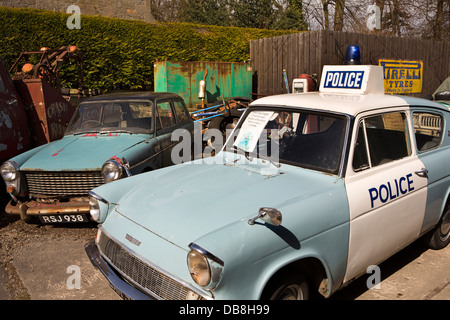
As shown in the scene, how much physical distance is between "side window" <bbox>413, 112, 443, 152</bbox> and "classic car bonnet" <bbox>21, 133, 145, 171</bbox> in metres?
3.34

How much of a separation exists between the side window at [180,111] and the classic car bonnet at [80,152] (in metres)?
1.14

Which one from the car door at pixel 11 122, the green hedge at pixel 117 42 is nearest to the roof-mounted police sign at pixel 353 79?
Result: the car door at pixel 11 122

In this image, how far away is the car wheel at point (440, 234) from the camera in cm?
397

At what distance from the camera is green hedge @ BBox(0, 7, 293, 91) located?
10281 mm

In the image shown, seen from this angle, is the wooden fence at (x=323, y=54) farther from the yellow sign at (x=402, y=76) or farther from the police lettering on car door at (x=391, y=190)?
the police lettering on car door at (x=391, y=190)

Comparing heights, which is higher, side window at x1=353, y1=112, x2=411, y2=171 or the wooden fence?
the wooden fence

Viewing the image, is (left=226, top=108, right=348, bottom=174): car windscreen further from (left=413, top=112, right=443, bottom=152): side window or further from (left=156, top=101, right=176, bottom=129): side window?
(left=156, top=101, right=176, bottom=129): side window

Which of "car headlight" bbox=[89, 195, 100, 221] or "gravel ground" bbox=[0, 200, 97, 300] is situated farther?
"gravel ground" bbox=[0, 200, 97, 300]

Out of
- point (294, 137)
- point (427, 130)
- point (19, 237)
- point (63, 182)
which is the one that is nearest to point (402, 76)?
point (427, 130)

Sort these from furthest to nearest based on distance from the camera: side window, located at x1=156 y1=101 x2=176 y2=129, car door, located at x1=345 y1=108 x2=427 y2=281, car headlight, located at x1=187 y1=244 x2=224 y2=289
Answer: side window, located at x1=156 y1=101 x2=176 y2=129
car door, located at x1=345 y1=108 x2=427 y2=281
car headlight, located at x1=187 y1=244 x2=224 y2=289

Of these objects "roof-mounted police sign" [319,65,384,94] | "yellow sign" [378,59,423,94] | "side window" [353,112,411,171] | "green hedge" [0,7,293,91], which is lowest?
"side window" [353,112,411,171]

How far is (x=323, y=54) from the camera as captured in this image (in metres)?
9.17

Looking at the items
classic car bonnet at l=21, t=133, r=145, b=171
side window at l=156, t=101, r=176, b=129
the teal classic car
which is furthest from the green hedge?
classic car bonnet at l=21, t=133, r=145, b=171

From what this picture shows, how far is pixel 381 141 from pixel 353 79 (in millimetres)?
776
